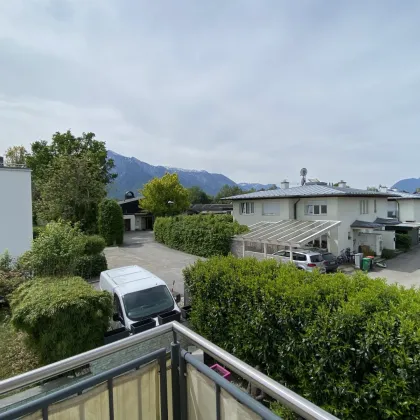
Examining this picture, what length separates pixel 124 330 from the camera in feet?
24.3

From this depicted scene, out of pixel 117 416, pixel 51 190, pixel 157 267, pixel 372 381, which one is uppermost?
pixel 51 190

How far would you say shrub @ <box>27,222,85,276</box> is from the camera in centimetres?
1073

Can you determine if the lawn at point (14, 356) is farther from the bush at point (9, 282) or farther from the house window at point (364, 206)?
the house window at point (364, 206)

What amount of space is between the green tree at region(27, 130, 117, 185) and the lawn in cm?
2825

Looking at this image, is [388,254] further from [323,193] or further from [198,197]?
[198,197]

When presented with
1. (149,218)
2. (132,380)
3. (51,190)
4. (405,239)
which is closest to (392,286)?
(132,380)

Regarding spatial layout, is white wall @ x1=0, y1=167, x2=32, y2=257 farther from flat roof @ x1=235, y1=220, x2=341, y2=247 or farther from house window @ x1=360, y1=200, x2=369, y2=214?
house window @ x1=360, y1=200, x2=369, y2=214

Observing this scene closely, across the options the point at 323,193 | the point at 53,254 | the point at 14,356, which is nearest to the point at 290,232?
the point at 323,193

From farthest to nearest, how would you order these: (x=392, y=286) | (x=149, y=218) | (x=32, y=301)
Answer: (x=149, y=218)
(x=32, y=301)
(x=392, y=286)

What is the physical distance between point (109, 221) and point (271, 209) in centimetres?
1597

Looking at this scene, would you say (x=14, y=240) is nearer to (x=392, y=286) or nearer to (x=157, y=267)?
(x=157, y=267)

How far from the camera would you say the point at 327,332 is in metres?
4.24

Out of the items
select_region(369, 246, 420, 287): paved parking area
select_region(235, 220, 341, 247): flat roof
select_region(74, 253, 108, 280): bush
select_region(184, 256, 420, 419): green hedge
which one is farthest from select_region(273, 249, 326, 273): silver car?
select_region(74, 253, 108, 280): bush

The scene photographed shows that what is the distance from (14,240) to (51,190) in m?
13.2
